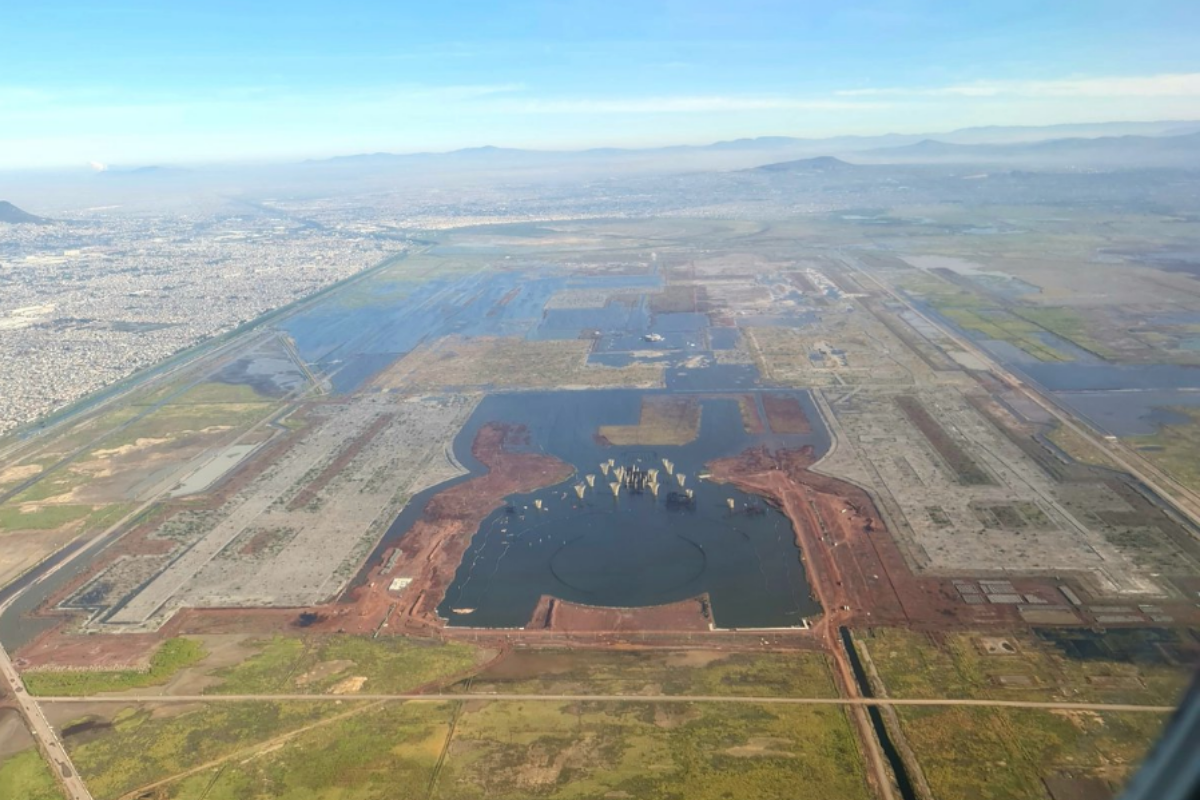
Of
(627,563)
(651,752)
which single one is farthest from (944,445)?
(651,752)

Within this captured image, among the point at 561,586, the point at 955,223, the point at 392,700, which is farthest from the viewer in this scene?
the point at 955,223

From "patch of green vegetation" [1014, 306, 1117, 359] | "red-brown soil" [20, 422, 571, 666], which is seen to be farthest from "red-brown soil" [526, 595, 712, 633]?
"patch of green vegetation" [1014, 306, 1117, 359]

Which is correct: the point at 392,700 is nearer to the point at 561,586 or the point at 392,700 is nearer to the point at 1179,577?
the point at 561,586

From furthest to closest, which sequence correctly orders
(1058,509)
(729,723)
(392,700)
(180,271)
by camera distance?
(180,271) → (1058,509) → (392,700) → (729,723)

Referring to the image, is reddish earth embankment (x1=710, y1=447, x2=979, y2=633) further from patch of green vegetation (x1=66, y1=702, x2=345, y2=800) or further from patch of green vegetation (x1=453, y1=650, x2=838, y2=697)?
patch of green vegetation (x1=66, y1=702, x2=345, y2=800)

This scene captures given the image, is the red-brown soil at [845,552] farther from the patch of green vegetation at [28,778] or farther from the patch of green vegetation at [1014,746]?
the patch of green vegetation at [28,778]

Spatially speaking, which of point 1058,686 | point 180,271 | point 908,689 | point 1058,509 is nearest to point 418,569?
point 908,689

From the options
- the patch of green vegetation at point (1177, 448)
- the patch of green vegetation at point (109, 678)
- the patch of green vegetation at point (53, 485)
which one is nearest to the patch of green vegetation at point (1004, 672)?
the patch of green vegetation at point (1177, 448)
